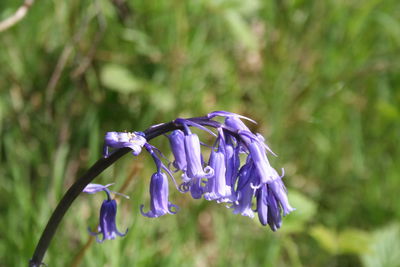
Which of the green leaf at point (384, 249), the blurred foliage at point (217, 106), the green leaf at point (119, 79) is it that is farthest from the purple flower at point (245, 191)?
the green leaf at point (119, 79)

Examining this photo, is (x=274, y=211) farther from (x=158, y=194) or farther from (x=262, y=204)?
(x=158, y=194)

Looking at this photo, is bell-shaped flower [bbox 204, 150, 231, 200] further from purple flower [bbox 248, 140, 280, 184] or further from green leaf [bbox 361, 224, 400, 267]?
green leaf [bbox 361, 224, 400, 267]

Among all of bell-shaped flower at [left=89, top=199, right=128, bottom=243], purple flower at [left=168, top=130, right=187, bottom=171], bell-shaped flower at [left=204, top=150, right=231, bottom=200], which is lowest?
bell-shaped flower at [left=89, top=199, right=128, bottom=243]

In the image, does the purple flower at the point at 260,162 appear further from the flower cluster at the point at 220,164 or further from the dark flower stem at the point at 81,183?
the dark flower stem at the point at 81,183

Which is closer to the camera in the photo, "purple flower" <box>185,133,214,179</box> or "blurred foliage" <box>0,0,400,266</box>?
"purple flower" <box>185,133,214,179</box>

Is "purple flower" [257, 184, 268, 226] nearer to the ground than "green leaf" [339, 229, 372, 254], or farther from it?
farther from it

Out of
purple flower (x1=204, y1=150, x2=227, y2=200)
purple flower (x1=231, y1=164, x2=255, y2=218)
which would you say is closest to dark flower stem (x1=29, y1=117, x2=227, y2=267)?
purple flower (x1=204, y1=150, x2=227, y2=200)
